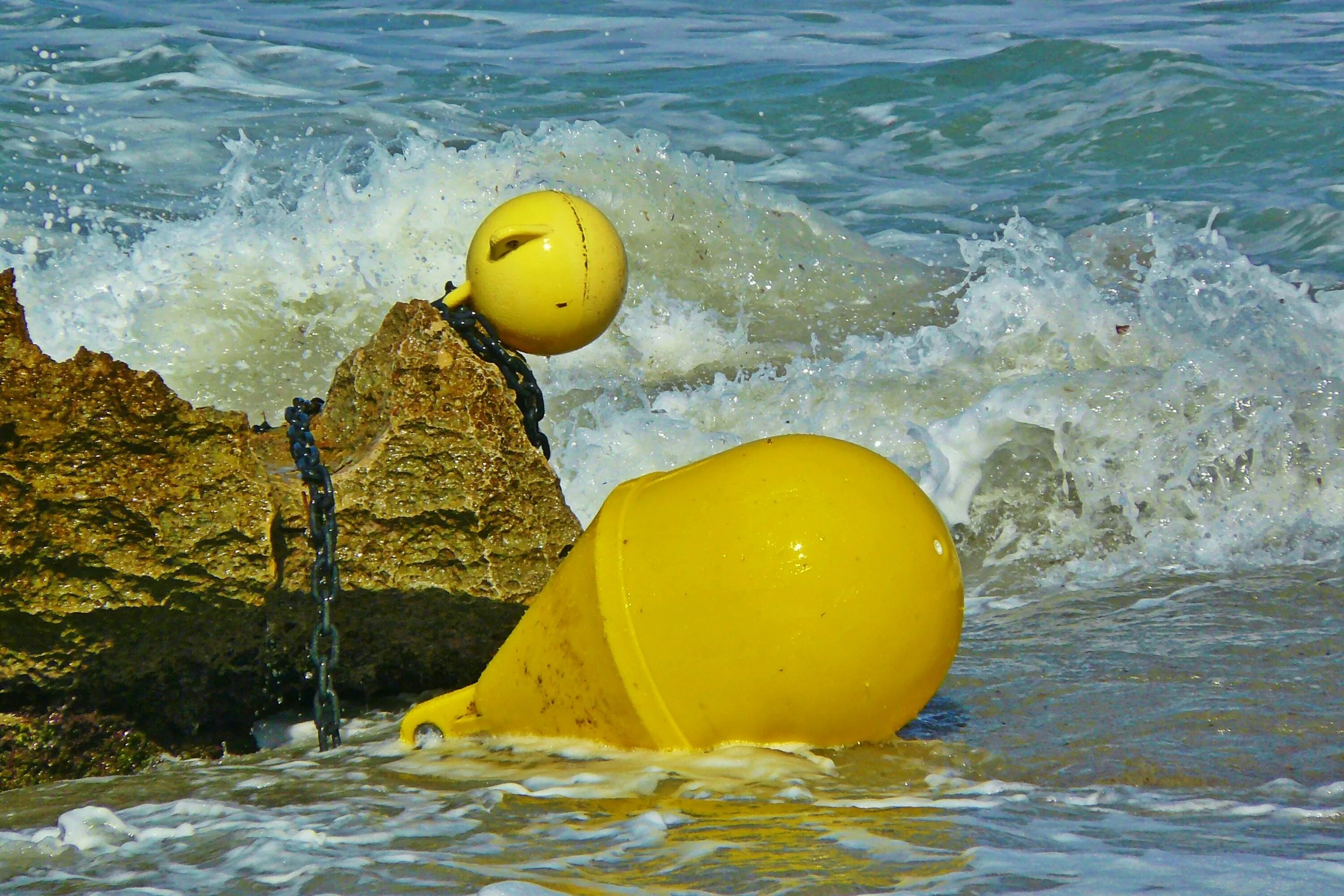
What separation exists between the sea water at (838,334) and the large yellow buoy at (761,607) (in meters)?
0.11

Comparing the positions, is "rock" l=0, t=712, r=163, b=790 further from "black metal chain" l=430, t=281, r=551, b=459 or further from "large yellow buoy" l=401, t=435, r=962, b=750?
"black metal chain" l=430, t=281, r=551, b=459

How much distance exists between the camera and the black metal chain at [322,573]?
310 cm

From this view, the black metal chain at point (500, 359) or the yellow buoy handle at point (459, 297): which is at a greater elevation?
the yellow buoy handle at point (459, 297)

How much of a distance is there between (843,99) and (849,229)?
3.91 metres

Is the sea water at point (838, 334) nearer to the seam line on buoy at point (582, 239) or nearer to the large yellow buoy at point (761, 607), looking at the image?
the large yellow buoy at point (761, 607)

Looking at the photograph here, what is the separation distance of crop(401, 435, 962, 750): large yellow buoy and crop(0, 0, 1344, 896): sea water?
11 centimetres

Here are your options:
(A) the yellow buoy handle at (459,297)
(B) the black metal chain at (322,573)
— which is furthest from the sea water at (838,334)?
(A) the yellow buoy handle at (459,297)

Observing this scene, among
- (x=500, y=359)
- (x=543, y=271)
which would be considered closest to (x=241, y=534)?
(x=500, y=359)

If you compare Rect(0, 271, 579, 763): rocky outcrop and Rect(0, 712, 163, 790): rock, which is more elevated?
Rect(0, 271, 579, 763): rocky outcrop

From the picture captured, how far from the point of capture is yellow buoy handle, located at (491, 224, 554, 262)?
138 inches

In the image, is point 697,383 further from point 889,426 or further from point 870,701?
point 870,701

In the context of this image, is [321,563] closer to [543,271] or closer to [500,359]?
[500,359]

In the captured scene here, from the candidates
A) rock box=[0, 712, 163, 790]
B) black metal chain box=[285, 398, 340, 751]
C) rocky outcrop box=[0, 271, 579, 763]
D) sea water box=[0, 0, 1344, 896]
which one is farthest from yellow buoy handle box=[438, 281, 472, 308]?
rock box=[0, 712, 163, 790]

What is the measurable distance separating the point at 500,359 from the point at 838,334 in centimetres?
449
